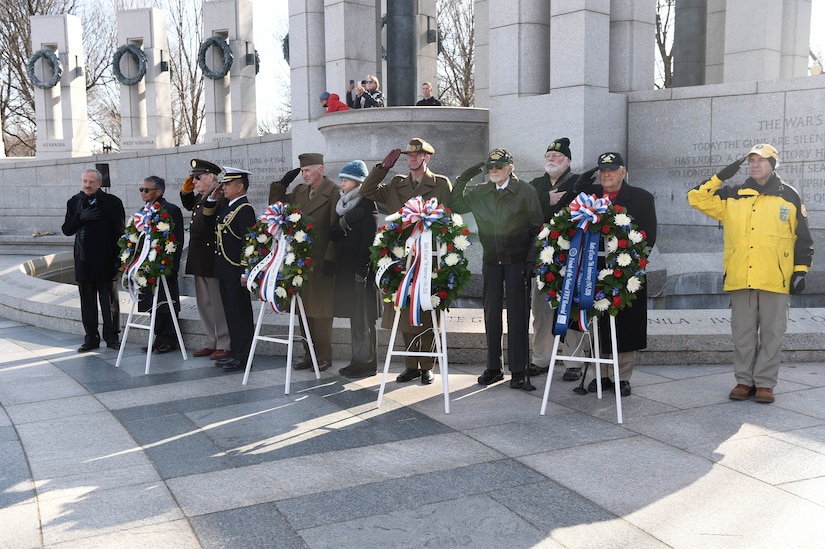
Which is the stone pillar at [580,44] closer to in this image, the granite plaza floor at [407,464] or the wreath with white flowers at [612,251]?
the granite plaza floor at [407,464]

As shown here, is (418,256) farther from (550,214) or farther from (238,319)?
(238,319)

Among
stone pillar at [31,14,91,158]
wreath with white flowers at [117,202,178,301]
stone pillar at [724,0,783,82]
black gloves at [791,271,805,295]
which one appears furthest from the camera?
stone pillar at [31,14,91,158]

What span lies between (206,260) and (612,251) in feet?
14.1

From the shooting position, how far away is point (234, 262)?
321 inches

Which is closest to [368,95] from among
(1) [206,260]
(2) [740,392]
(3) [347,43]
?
(3) [347,43]

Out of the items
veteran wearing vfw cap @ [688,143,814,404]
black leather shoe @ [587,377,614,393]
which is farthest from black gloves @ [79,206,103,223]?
veteran wearing vfw cap @ [688,143,814,404]

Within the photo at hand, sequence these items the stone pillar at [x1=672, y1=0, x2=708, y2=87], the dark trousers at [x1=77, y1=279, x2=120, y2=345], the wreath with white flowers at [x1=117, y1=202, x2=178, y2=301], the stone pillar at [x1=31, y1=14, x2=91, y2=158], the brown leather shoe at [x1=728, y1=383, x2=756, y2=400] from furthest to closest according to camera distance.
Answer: the stone pillar at [x1=31, y1=14, x2=91, y2=158]
the stone pillar at [x1=672, y1=0, x2=708, y2=87]
the dark trousers at [x1=77, y1=279, x2=120, y2=345]
the wreath with white flowers at [x1=117, y1=202, x2=178, y2=301]
the brown leather shoe at [x1=728, y1=383, x2=756, y2=400]

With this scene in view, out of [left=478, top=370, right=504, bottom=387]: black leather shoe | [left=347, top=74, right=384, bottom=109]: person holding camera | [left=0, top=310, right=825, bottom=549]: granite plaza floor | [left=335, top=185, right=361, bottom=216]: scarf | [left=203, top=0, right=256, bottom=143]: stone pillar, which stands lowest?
[left=0, top=310, right=825, bottom=549]: granite plaza floor

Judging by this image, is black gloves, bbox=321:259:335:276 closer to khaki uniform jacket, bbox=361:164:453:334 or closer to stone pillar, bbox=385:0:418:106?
khaki uniform jacket, bbox=361:164:453:334

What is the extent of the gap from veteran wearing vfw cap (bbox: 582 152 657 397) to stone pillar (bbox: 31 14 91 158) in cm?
3161

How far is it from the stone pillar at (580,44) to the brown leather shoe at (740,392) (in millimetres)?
7312

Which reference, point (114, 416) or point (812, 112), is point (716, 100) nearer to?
point (812, 112)

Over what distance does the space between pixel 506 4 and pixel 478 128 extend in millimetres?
2042

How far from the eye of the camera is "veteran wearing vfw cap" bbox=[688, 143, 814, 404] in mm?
6324
